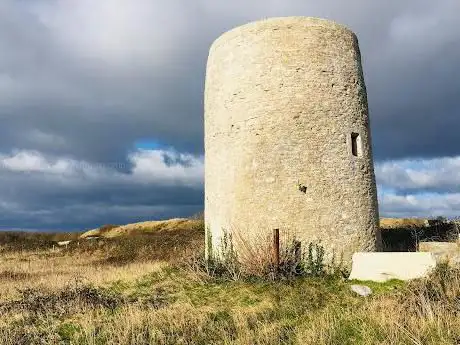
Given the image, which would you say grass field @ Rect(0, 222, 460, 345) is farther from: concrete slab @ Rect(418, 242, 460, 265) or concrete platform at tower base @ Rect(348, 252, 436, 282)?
concrete slab @ Rect(418, 242, 460, 265)

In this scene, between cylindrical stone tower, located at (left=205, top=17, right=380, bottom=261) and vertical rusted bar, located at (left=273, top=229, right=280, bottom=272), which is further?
cylindrical stone tower, located at (left=205, top=17, right=380, bottom=261)

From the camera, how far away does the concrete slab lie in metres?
11.1

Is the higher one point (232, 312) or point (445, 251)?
point (445, 251)

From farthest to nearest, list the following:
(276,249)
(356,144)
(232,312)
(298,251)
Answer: (356,144) → (298,251) → (276,249) → (232,312)

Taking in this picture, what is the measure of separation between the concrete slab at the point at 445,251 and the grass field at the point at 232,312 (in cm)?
62

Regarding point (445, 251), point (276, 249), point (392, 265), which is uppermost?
point (276, 249)

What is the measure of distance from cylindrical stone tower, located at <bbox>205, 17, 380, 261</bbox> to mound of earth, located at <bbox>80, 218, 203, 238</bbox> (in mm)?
27730

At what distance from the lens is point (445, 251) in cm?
1209

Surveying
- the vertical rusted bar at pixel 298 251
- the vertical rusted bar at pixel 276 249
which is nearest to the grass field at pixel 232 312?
the vertical rusted bar at pixel 276 249

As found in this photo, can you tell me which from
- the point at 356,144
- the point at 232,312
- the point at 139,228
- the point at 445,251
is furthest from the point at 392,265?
the point at 139,228

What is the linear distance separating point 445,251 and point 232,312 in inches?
235

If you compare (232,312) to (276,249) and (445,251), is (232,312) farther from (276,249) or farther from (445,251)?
(445,251)

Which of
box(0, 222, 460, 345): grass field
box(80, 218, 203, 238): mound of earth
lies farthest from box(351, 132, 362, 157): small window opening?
box(80, 218, 203, 238): mound of earth

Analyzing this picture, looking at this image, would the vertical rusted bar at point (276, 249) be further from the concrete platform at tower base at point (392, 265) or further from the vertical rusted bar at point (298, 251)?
the concrete platform at tower base at point (392, 265)
